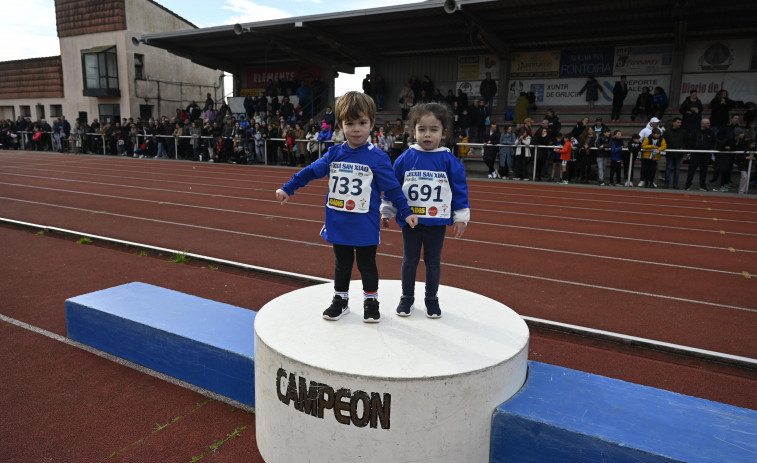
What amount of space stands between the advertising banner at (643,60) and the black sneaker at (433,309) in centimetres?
2076

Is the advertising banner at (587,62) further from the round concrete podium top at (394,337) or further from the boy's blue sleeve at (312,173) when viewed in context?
the boy's blue sleeve at (312,173)

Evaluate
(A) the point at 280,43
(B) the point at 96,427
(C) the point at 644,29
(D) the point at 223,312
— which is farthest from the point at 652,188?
(A) the point at 280,43

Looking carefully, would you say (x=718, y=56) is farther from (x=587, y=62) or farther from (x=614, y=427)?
(x=614, y=427)

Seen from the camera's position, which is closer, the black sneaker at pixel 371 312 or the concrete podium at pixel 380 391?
the concrete podium at pixel 380 391

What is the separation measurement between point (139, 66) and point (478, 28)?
2408 cm

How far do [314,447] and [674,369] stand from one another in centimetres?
278

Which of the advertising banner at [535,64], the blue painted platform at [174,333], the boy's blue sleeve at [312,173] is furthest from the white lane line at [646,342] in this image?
the advertising banner at [535,64]

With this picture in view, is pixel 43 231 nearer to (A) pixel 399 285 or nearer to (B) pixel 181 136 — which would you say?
(A) pixel 399 285

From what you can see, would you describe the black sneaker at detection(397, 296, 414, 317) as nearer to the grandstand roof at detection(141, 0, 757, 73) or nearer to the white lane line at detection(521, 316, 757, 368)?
the white lane line at detection(521, 316, 757, 368)

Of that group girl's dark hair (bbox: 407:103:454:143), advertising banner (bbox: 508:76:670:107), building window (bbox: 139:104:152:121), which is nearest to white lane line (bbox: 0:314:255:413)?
girl's dark hair (bbox: 407:103:454:143)

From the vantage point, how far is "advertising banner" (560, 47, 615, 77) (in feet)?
68.3

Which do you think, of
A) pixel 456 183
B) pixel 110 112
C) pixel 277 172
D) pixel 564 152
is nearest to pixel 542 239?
pixel 456 183

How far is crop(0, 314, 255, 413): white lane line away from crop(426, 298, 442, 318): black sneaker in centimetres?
124

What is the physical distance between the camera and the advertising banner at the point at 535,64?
21719 mm
